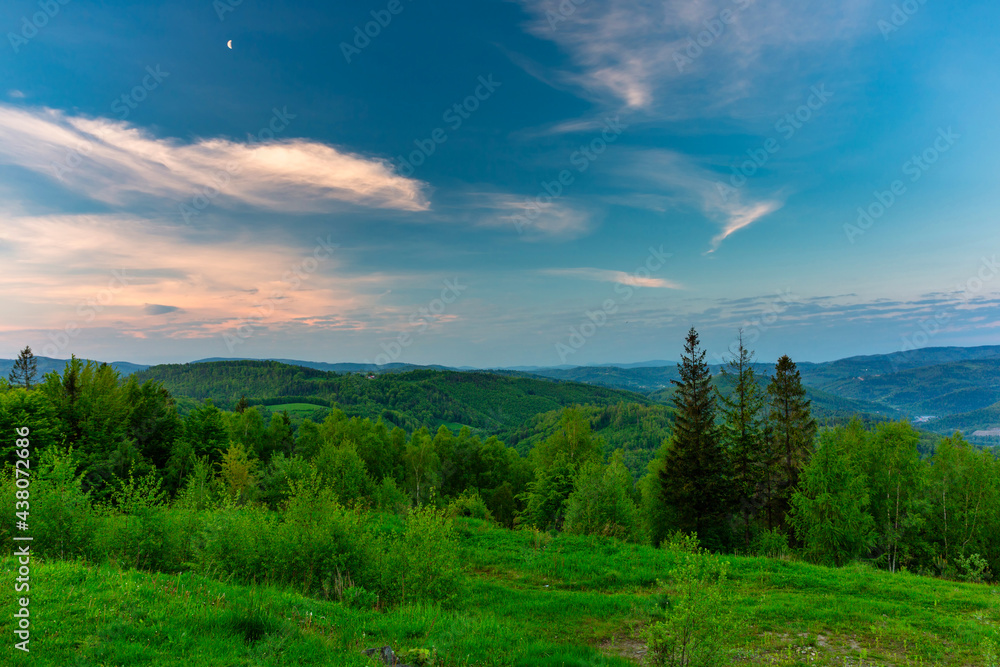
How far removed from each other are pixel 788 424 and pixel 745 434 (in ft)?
11.2

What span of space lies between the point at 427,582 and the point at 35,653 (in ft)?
24.6

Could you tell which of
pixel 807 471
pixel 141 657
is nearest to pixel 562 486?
pixel 807 471

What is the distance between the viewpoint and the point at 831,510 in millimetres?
27922

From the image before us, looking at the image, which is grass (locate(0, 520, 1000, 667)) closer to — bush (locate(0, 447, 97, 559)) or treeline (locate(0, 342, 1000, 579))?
bush (locate(0, 447, 97, 559))

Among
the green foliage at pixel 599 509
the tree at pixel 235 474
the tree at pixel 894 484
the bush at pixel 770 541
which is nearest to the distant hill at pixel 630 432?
the bush at pixel 770 541

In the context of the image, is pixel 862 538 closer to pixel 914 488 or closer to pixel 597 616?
pixel 914 488

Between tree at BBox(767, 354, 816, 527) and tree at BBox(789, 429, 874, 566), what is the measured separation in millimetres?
4790

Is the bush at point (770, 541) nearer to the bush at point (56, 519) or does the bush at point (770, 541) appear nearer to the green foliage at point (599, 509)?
the green foliage at point (599, 509)

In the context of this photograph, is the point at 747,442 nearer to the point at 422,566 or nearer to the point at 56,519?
the point at 422,566

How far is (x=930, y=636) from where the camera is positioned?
36.3ft

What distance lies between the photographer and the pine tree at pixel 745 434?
3444 centimetres

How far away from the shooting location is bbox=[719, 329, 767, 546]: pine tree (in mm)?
34438

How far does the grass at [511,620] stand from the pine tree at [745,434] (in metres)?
18.6

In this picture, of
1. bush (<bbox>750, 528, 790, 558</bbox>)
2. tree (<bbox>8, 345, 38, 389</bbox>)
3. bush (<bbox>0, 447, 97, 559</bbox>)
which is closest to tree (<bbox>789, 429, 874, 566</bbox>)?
bush (<bbox>750, 528, 790, 558</bbox>)
